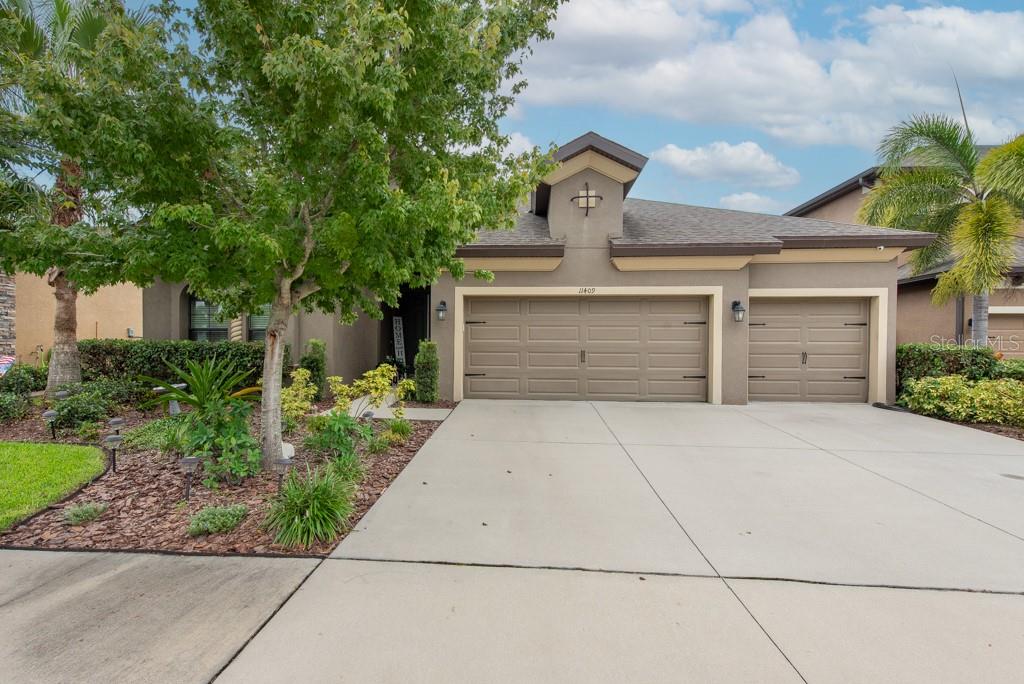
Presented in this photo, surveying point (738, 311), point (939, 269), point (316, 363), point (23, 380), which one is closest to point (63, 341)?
point (23, 380)

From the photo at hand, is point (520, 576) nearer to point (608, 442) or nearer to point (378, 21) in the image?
point (608, 442)

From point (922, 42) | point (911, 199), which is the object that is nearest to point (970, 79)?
point (922, 42)

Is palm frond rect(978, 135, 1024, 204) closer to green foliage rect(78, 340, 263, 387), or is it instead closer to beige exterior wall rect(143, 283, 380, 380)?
beige exterior wall rect(143, 283, 380, 380)

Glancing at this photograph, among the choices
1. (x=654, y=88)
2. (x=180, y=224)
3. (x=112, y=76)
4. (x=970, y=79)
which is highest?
(x=654, y=88)

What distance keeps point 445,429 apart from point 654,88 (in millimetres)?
14983

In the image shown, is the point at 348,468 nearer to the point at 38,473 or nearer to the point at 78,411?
the point at 38,473

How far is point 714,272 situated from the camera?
9.46 metres

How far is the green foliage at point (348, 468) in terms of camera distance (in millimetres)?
4512

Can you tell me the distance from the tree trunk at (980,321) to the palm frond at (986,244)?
942mm

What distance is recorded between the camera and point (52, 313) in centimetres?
1486

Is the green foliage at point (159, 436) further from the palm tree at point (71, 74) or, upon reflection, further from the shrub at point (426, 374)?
the shrub at point (426, 374)

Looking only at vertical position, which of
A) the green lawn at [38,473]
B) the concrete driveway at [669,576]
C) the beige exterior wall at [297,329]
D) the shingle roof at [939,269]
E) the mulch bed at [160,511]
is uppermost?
the shingle roof at [939,269]

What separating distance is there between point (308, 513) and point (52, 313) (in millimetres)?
17765

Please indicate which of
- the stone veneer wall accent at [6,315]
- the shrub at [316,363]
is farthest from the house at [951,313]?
the stone veneer wall accent at [6,315]
